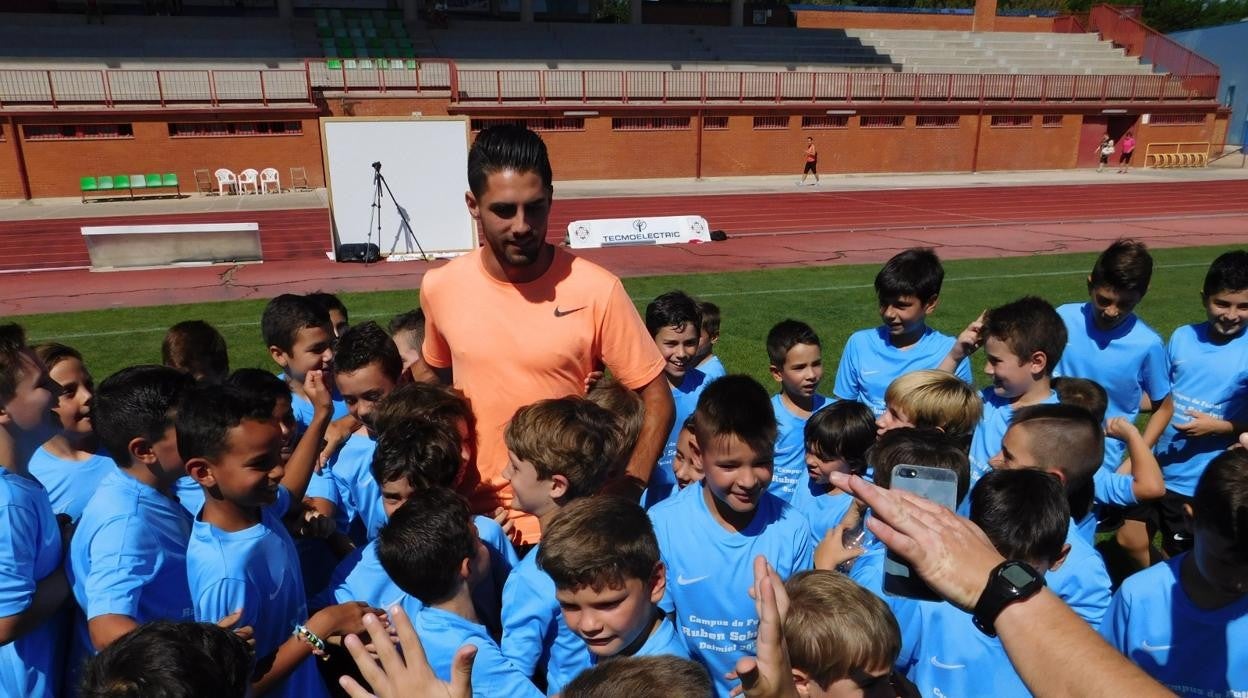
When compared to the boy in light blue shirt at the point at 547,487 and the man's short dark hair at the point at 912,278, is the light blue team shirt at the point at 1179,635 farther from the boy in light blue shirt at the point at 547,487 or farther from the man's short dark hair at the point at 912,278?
the man's short dark hair at the point at 912,278

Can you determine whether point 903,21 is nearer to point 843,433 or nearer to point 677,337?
point 677,337

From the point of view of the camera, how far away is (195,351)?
482cm

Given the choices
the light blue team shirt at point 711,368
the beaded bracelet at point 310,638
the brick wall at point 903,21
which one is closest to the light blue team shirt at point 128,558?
the beaded bracelet at point 310,638

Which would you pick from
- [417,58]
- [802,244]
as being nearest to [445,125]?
[802,244]

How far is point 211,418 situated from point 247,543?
455mm

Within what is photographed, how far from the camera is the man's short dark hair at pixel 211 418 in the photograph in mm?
2771

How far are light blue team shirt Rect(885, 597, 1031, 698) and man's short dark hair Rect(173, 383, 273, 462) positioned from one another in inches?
94.6

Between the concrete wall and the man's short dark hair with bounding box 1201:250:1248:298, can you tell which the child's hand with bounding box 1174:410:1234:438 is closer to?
the man's short dark hair with bounding box 1201:250:1248:298

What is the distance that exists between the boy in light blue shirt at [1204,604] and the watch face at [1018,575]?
113cm

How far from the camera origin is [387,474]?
3.16m

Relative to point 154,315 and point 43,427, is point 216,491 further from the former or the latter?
point 154,315

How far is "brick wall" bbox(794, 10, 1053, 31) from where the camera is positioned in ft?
156

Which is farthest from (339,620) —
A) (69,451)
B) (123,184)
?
(123,184)

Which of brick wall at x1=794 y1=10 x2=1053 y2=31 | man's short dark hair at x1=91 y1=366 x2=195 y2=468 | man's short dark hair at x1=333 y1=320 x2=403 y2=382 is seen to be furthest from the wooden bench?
brick wall at x1=794 y1=10 x2=1053 y2=31
